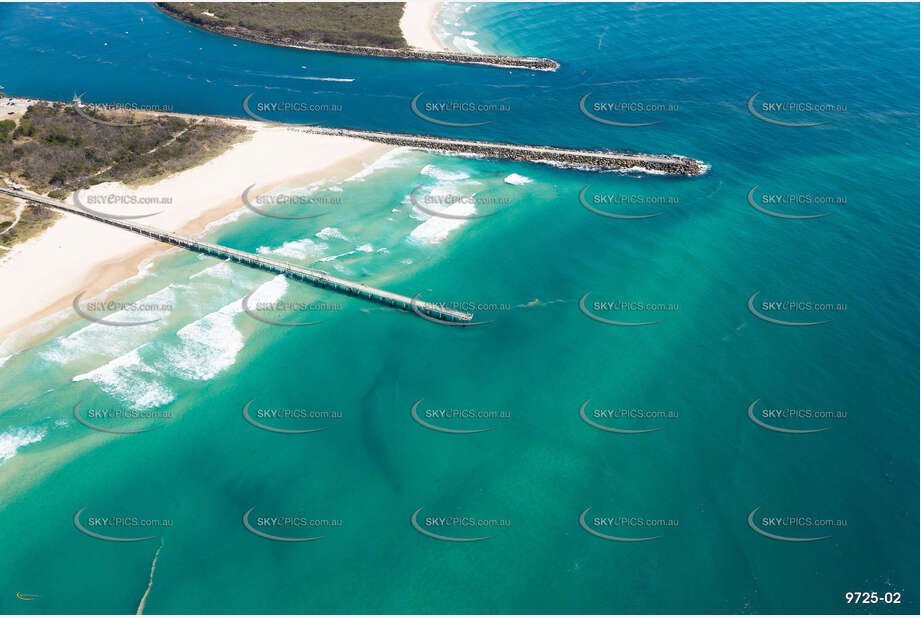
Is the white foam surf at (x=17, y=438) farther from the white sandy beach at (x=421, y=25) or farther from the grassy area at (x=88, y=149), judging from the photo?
the white sandy beach at (x=421, y=25)

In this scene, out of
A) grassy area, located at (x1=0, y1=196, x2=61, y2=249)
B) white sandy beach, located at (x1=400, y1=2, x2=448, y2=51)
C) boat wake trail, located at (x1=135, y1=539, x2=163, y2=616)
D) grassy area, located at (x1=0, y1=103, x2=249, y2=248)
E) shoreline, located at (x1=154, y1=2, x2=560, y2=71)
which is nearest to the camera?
boat wake trail, located at (x1=135, y1=539, x2=163, y2=616)

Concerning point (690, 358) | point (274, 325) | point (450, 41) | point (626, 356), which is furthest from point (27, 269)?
point (450, 41)

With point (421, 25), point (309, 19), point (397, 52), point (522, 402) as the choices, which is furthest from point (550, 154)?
point (309, 19)

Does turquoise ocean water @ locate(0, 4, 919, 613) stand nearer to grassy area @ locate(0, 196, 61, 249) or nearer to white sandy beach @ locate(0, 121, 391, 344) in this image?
white sandy beach @ locate(0, 121, 391, 344)

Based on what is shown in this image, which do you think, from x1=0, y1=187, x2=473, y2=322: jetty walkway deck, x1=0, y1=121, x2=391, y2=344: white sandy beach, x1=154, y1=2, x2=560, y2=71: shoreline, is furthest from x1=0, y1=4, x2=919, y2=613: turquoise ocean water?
x1=154, y1=2, x2=560, y2=71: shoreline

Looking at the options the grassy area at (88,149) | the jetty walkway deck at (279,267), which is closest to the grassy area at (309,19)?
the grassy area at (88,149)
